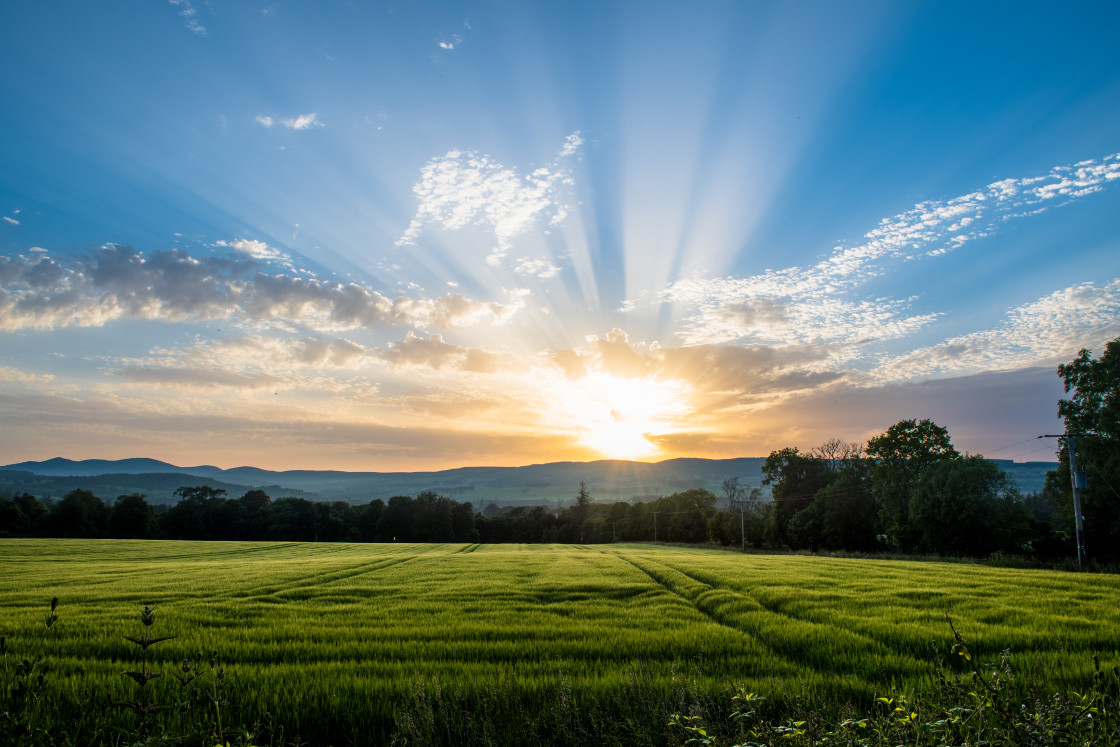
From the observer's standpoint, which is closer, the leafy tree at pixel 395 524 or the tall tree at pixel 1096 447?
the tall tree at pixel 1096 447

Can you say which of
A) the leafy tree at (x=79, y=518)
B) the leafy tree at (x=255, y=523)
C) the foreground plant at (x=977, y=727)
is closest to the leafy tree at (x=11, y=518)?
the leafy tree at (x=79, y=518)

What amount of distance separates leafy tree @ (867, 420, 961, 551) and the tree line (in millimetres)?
134

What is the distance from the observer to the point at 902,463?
61.9 meters

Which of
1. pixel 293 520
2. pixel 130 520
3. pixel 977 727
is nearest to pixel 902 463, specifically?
pixel 977 727

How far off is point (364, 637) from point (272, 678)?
3089 millimetres

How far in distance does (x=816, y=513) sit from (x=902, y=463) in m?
14.4

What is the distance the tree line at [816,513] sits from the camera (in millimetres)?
41656

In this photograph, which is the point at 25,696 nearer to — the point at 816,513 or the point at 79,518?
the point at 816,513

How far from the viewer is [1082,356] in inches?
1674

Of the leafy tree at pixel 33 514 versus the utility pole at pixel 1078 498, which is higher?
the utility pole at pixel 1078 498

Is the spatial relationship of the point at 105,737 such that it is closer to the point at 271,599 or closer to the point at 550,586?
the point at 271,599

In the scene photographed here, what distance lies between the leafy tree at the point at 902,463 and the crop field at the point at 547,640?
4342 centimetres

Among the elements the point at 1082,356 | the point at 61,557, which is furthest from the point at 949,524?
the point at 61,557

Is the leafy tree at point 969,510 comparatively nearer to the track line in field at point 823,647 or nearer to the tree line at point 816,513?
the tree line at point 816,513
